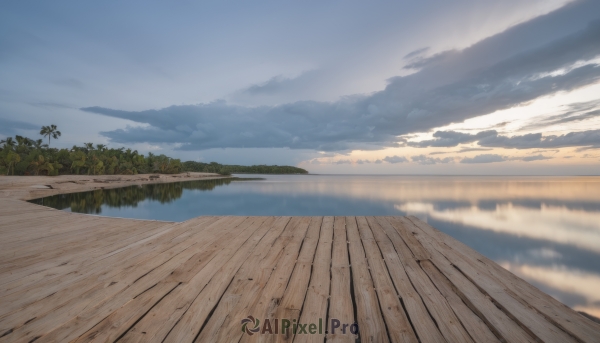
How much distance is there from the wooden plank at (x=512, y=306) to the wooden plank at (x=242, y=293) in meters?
1.41

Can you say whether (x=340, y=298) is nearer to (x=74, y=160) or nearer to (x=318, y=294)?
(x=318, y=294)

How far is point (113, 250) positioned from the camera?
9.22 feet

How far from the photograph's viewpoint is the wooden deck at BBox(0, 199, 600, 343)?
1356mm

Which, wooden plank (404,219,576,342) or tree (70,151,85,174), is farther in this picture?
tree (70,151,85,174)

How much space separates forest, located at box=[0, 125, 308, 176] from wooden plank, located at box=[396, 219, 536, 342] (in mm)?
30135

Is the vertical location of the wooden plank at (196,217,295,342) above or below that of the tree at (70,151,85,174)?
below

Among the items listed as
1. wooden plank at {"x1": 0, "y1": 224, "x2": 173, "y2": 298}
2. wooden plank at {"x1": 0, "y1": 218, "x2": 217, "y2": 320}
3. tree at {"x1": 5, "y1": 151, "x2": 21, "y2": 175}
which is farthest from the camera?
tree at {"x1": 5, "y1": 151, "x2": 21, "y2": 175}

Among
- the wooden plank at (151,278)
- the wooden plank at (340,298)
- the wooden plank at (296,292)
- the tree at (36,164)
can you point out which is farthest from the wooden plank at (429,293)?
the tree at (36,164)

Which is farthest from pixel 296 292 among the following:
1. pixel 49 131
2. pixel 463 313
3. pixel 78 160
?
pixel 49 131

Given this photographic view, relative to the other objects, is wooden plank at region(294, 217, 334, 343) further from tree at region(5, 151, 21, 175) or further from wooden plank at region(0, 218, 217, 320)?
tree at region(5, 151, 21, 175)

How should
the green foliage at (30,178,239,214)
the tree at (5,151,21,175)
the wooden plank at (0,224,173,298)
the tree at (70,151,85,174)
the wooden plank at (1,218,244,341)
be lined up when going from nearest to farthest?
the wooden plank at (1,218,244,341)
the wooden plank at (0,224,173,298)
the green foliage at (30,178,239,214)
the tree at (5,151,21,175)
the tree at (70,151,85,174)

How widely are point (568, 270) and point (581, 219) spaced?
7.57m

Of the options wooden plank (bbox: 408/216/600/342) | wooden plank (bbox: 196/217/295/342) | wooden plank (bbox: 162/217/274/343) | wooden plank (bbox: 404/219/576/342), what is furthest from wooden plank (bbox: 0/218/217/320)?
Answer: wooden plank (bbox: 408/216/600/342)

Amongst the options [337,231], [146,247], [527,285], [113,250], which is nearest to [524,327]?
[527,285]
